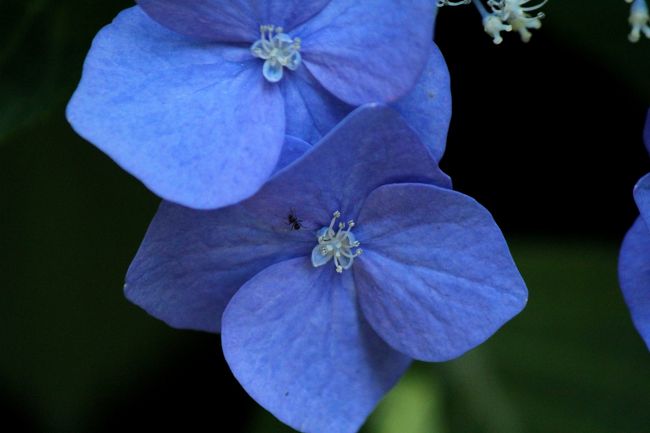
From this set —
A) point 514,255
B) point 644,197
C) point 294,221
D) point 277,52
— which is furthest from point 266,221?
point 514,255

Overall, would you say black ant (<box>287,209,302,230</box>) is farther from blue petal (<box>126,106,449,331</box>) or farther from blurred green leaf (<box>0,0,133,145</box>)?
blurred green leaf (<box>0,0,133,145</box>)

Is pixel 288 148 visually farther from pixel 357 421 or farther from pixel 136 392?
pixel 136 392

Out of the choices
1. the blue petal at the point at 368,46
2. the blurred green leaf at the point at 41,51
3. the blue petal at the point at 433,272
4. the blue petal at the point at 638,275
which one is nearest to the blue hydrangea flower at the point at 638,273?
the blue petal at the point at 638,275

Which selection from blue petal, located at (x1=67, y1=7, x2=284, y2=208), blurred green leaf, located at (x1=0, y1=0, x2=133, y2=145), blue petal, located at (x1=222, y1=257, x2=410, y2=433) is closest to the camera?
blue petal, located at (x1=67, y1=7, x2=284, y2=208)

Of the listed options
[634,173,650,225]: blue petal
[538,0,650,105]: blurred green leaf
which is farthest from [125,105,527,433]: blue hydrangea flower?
[538,0,650,105]: blurred green leaf

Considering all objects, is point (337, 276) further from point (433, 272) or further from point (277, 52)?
point (277, 52)

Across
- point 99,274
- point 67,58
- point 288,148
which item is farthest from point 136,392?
point 288,148

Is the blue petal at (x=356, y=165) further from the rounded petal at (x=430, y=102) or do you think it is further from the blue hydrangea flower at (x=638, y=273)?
the blue hydrangea flower at (x=638, y=273)

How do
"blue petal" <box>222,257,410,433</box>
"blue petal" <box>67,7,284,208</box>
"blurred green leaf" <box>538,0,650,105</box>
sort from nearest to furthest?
"blue petal" <box>67,7,284,208</box>
"blue petal" <box>222,257,410,433</box>
"blurred green leaf" <box>538,0,650,105</box>
